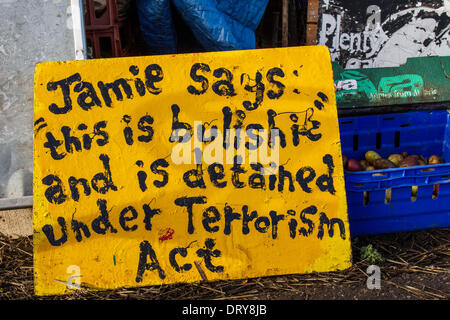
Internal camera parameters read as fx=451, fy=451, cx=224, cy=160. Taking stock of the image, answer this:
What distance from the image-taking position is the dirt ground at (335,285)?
2.51 m

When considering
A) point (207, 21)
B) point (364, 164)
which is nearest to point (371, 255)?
point (364, 164)

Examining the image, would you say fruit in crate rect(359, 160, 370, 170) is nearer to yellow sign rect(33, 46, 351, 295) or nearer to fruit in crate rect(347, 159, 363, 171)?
fruit in crate rect(347, 159, 363, 171)

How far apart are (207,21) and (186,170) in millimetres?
1421

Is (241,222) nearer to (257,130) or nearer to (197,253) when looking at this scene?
(197,253)

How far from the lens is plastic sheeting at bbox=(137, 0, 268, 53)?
3.46 m

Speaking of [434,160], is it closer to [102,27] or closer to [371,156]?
[371,156]

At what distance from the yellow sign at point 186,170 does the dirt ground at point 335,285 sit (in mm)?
62

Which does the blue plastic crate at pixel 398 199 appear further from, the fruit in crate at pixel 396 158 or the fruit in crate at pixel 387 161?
the fruit in crate at pixel 396 158

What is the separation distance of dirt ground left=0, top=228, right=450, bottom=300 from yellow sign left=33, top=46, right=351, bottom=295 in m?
0.06

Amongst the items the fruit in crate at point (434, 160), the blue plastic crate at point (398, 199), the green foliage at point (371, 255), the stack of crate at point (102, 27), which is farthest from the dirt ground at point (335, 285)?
the stack of crate at point (102, 27)

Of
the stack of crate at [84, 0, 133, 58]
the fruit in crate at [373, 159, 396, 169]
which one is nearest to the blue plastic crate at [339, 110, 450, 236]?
the fruit in crate at [373, 159, 396, 169]

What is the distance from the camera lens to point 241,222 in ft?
8.54

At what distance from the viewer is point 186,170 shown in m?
2.59
